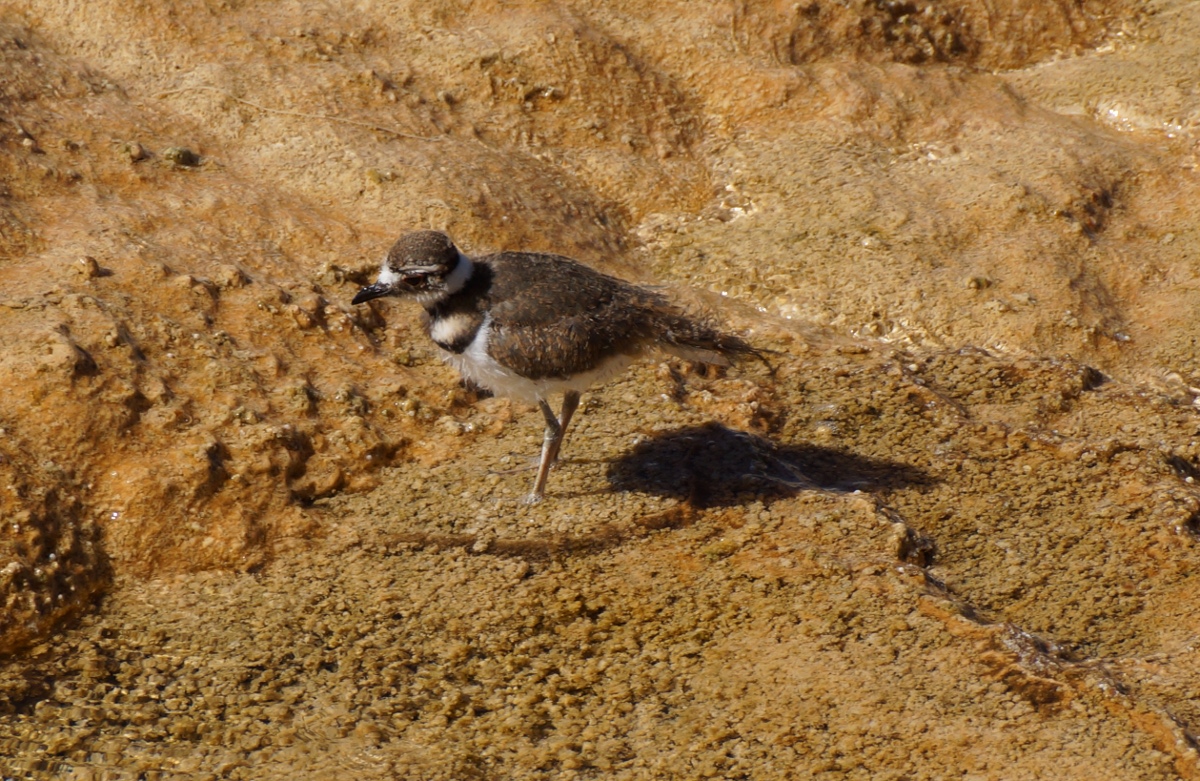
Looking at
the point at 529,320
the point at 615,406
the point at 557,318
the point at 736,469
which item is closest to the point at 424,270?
the point at 529,320

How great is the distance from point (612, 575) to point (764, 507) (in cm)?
82

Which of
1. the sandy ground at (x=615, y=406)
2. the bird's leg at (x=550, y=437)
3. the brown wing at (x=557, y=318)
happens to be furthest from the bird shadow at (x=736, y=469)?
the brown wing at (x=557, y=318)

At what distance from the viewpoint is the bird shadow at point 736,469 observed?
5.41 meters

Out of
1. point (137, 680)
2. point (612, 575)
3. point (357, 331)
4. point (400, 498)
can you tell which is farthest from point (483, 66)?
point (137, 680)

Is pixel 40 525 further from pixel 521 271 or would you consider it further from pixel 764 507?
pixel 764 507

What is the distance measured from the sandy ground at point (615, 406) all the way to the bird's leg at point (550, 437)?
119 millimetres

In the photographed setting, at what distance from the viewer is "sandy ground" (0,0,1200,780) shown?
4.14m

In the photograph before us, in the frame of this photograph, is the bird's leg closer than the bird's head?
No

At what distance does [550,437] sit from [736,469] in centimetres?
90

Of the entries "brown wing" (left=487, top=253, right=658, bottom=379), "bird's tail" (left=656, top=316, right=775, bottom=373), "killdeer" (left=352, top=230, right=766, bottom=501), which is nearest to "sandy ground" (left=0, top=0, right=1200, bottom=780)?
"bird's tail" (left=656, top=316, right=775, bottom=373)

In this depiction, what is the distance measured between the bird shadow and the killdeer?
493mm

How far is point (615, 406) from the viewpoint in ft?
20.4

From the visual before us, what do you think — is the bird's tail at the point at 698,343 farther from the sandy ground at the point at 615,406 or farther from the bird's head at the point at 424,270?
the bird's head at the point at 424,270

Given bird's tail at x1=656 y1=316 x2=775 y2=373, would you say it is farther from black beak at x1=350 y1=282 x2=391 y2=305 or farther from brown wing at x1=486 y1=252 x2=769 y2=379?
black beak at x1=350 y1=282 x2=391 y2=305
